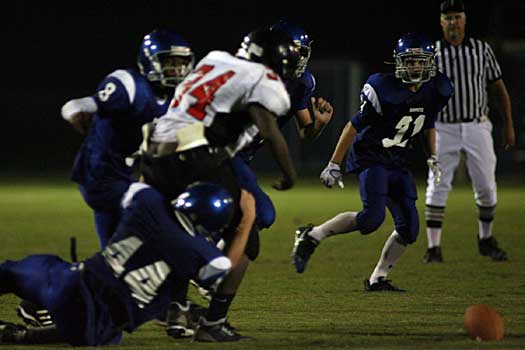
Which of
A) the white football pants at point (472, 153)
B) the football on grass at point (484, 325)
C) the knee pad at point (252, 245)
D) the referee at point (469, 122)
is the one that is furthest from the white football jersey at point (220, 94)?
the white football pants at point (472, 153)

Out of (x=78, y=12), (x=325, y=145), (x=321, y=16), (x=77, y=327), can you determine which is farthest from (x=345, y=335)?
(x=78, y=12)

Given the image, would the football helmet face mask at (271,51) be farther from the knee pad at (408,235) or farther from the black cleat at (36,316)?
the knee pad at (408,235)

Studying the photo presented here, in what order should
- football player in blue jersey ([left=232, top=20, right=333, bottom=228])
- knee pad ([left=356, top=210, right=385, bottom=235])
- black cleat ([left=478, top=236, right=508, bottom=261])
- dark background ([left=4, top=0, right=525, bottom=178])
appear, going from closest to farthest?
football player in blue jersey ([left=232, top=20, right=333, bottom=228])
knee pad ([left=356, top=210, right=385, bottom=235])
black cleat ([left=478, top=236, right=508, bottom=261])
dark background ([left=4, top=0, right=525, bottom=178])

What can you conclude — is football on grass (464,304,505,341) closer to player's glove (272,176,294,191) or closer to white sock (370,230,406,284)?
player's glove (272,176,294,191)

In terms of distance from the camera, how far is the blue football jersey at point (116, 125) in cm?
547

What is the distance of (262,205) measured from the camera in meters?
6.13

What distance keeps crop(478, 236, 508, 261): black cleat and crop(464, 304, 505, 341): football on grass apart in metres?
3.69

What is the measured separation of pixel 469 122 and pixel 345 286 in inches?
94.0

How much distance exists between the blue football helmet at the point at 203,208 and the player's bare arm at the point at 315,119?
6.06ft

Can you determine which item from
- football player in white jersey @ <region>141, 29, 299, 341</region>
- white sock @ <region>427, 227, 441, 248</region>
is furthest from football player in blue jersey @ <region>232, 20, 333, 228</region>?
white sock @ <region>427, 227, 441, 248</region>

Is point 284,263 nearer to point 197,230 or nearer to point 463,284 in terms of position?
point 463,284

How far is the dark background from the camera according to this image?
24703 mm

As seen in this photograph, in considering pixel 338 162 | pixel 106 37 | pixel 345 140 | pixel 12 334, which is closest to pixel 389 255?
pixel 338 162

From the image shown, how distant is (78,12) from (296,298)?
21136mm
